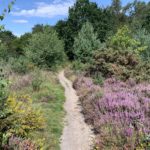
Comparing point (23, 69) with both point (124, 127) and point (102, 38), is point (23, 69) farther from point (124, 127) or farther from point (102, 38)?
point (102, 38)

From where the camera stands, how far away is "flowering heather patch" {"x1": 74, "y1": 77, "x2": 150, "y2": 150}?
10414 mm

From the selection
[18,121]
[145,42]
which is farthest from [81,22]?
[18,121]

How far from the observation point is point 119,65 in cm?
2416

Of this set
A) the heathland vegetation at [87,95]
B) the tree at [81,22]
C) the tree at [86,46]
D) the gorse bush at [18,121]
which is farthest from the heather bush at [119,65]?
the tree at [81,22]

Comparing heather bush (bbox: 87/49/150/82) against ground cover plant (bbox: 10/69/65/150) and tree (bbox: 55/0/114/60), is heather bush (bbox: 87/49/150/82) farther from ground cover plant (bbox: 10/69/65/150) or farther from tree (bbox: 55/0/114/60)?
tree (bbox: 55/0/114/60)

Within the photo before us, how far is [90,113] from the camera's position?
49.5ft

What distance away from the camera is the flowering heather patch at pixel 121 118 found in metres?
10.4

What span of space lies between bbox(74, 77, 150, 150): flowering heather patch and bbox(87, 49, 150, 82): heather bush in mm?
5056

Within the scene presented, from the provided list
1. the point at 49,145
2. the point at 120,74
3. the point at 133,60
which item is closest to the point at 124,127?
the point at 49,145

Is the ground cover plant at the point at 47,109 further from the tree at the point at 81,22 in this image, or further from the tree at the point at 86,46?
the tree at the point at 81,22

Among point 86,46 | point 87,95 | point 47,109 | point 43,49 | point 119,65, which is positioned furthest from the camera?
point 86,46

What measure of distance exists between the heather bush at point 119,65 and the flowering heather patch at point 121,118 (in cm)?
506

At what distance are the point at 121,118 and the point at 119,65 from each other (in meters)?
11.7

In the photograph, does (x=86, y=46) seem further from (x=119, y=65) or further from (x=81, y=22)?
(x=81, y=22)
